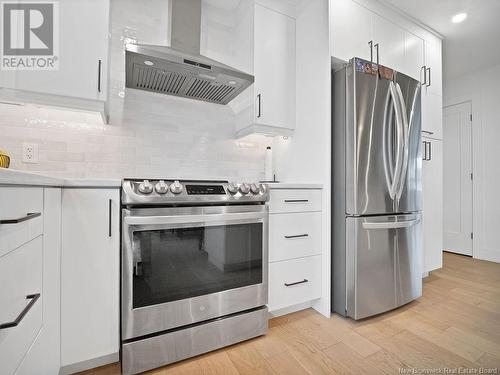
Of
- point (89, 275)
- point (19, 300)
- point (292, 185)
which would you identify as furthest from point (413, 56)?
point (19, 300)

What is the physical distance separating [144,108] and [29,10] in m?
0.75

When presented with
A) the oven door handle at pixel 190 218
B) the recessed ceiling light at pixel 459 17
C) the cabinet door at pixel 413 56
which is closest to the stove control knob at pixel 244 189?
the oven door handle at pixel 190 218

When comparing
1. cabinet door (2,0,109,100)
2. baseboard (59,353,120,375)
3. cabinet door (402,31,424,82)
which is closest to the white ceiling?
cabinet door (402,31,424,82)

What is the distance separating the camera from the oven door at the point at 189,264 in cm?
117

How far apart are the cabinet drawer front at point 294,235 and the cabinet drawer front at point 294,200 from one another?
42 millimetres

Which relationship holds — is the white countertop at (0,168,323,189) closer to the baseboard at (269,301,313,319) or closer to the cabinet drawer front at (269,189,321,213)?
the cabinet drawer front at (269,189,321,213)

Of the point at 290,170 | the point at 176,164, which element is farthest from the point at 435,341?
the point at 176,164

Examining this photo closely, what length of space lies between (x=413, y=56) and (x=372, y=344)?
2.48m

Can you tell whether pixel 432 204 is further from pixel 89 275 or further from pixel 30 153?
pixel 30 153

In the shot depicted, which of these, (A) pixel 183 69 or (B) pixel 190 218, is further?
(A) pixel 183 69

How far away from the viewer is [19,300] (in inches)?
28.9

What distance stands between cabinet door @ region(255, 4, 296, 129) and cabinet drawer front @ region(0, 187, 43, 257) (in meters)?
1.48

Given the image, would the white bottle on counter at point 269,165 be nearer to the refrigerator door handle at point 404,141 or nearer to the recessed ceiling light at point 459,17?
the refrigerator door handle at point 404,141

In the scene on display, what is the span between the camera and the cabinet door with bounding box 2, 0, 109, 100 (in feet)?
4.23
